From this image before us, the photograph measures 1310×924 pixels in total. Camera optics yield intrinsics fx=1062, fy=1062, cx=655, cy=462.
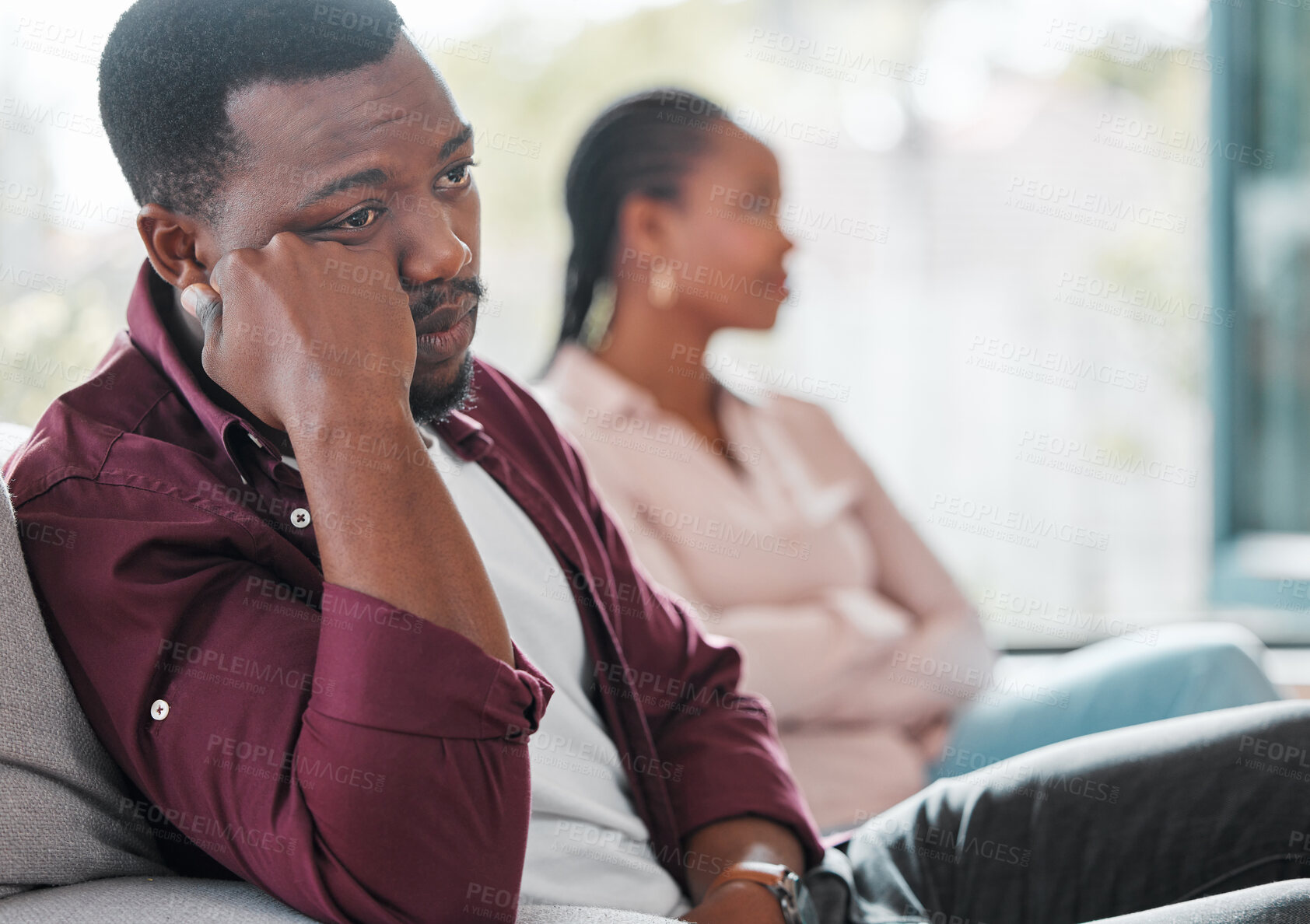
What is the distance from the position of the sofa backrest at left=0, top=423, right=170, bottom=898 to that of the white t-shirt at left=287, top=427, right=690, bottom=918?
216 mm

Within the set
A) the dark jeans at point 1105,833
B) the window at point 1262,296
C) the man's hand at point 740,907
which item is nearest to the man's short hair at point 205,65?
the man's hand at point 740,907

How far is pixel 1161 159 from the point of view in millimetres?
3084

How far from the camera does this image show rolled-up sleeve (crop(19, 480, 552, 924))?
676 millimetres

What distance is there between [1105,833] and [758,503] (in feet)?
2.78

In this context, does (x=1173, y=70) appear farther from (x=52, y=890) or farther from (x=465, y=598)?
(x=52, y=890)

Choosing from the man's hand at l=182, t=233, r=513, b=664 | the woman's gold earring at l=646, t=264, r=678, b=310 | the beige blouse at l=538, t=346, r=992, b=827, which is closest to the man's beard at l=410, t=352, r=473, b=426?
the man's hand at l=182, t=233, r=513, b=664

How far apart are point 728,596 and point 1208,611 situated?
1817 mm

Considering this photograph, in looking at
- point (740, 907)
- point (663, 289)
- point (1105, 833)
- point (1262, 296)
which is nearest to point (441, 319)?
point (740, 907)

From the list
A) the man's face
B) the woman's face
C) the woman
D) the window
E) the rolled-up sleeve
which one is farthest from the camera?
the window

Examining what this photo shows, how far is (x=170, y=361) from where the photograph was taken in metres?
0.84

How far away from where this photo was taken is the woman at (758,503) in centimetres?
153

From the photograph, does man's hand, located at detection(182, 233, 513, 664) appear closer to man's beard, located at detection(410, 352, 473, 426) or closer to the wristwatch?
man's beard, located at detection(410, 352, 473, 426)

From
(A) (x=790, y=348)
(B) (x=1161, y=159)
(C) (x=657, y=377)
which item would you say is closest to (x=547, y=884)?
(C) (x=657, y=377)

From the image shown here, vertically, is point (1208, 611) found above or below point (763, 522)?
below
